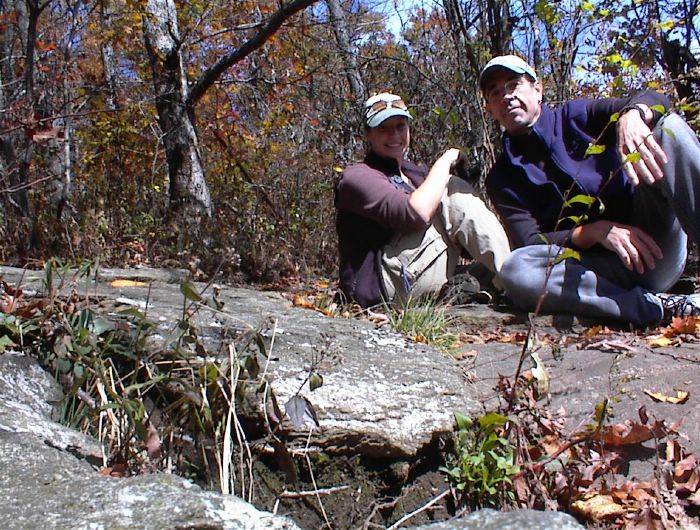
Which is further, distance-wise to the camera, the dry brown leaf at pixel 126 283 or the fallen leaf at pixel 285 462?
the dry brown leaf at pixel 126 283

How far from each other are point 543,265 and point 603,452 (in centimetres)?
155

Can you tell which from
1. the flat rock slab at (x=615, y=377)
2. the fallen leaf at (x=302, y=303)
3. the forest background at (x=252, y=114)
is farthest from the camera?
the forest background at (x=252, y=114)

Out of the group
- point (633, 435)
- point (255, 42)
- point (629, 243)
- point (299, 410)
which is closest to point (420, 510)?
point (299, 410)

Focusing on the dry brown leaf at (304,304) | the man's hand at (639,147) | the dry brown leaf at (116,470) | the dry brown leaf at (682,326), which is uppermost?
the man's hand at (639,147)

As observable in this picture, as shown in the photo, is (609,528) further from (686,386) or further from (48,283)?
(48,283)

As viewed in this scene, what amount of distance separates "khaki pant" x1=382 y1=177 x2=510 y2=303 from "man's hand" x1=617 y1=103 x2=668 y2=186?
780mm

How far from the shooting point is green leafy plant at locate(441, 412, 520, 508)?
1980 millimetres

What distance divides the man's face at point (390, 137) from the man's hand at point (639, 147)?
3.77 feet

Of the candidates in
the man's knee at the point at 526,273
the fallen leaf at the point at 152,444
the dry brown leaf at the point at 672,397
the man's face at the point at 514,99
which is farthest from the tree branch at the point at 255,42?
the fallen leaf at the point at 152,444

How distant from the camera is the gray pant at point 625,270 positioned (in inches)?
129

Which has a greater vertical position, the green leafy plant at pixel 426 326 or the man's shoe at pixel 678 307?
the man's shoe at pixel 678 307

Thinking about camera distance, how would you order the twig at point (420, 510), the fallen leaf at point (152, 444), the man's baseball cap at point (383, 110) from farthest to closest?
the man's baseball cap at point (383, 110) < the twig at point (420, 510) < the fallen leaf at point (152, 444)

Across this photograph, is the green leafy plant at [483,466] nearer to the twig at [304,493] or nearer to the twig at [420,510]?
the twig at [420,510]

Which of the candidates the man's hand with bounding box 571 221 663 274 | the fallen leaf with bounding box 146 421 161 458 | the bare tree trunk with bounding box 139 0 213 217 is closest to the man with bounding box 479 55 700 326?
the man's hand with bounding box 571 221 663 274
